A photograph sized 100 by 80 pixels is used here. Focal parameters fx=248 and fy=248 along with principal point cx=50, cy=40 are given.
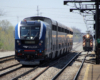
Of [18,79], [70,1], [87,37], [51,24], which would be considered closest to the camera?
[18,79]

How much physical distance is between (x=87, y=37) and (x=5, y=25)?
76.6 metres

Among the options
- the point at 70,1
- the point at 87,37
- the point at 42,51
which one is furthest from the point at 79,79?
the point at 87,37

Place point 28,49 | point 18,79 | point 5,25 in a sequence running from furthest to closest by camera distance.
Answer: point 5,25 < point 28,49 < point 18,79

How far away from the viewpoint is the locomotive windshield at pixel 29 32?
16.9m

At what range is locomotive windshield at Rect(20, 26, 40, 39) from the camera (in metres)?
16.9

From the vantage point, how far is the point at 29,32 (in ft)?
56.0

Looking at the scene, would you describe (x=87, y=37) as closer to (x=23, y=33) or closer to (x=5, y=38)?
(x=23, y=33)

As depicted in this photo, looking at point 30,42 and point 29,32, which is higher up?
point 29,32

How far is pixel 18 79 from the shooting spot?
12117 mm

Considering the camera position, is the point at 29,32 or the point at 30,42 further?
the point at 29,32

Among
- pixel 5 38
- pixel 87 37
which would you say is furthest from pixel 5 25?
pixel 87 37

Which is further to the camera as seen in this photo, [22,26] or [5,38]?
[5,38]

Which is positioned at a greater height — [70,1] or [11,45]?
[70,1]

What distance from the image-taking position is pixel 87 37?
4262 centimetres
